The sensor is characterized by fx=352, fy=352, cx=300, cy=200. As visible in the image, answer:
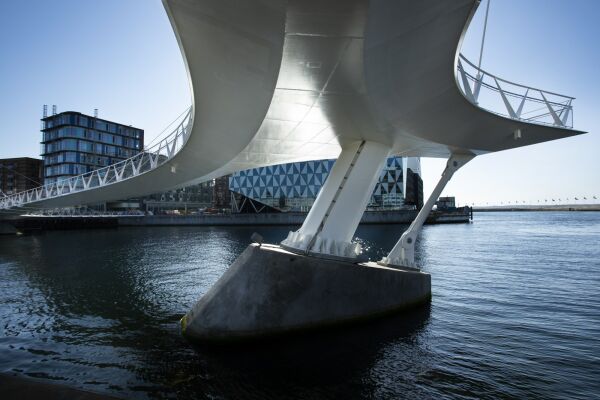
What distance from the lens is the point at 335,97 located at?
28.3 feet

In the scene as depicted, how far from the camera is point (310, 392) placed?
6.94m

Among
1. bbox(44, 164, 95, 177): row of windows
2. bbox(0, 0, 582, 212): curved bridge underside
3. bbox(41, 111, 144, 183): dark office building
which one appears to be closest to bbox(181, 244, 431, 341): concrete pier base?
bbox(0, 0, 582, 212): curved bridge underside

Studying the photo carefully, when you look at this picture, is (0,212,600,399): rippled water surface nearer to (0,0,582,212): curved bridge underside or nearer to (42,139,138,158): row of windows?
(0,0,582,212): curved bridge underside

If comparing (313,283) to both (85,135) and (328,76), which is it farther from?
(85,135)

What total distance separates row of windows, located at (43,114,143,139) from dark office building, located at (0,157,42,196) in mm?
45415

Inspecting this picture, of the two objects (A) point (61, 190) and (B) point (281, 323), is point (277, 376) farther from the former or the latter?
(A) point (61, 190)

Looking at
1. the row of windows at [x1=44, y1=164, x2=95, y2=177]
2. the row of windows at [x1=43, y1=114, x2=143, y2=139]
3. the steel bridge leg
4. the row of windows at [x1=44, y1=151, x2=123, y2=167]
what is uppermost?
the row of windows at [x1=43, y1=114, x2=143, y2=139]

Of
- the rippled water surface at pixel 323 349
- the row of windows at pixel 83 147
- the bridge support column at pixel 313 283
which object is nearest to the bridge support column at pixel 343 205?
the bridge support column at pixel 313 283

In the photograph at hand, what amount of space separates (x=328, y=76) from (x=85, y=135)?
4002 inches

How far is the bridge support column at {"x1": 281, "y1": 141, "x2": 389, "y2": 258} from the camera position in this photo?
36.9 feet

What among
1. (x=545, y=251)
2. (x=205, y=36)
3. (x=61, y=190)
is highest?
(x=205, y=36)

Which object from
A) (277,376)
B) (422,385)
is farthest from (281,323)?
(422,385)

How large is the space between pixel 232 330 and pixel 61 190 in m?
19.6

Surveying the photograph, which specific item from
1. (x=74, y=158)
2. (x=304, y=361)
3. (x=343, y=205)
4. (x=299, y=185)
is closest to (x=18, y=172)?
(x=74, y=158)
